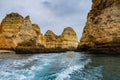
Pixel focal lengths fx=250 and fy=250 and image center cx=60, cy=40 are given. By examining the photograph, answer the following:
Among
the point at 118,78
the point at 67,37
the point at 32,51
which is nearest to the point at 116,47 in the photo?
the point at 118,78

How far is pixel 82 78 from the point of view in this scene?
12984 millimetres

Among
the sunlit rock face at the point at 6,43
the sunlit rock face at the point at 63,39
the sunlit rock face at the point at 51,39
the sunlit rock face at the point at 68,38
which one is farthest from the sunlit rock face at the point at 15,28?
the sunlit rock face at the point at 68,38

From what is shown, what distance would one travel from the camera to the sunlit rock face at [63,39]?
358 ft

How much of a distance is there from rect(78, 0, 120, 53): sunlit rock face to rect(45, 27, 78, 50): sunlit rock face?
237 feet

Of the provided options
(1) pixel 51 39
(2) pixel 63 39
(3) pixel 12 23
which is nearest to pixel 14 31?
(3) pixel 12 23

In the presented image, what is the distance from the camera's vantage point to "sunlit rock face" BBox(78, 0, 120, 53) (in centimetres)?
2860

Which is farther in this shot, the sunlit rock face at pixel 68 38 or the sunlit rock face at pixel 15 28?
the sunlit rock face at pixel 68 38

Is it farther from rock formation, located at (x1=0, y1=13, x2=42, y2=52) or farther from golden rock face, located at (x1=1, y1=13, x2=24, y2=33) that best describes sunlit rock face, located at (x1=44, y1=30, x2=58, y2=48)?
golden rock face, located at (x1=1, y1=13, x2=24, y2=33)

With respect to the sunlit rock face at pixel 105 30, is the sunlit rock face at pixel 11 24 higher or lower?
higher

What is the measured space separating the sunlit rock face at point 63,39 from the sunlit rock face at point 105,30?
72.4 meters

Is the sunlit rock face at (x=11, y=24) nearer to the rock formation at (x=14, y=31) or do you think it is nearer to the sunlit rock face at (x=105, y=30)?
the rock formation at (x=14, y=31)

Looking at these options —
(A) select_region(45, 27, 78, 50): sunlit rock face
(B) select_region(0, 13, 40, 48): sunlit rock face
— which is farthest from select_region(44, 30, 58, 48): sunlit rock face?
(B) select_region(0, 13, 40, 48): sunlit rock face

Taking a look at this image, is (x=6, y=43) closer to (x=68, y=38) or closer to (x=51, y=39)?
(x=51, y=39)

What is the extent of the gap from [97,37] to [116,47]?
14.2 feet
